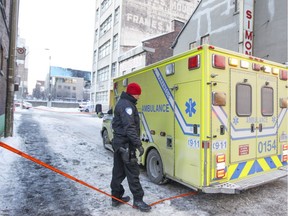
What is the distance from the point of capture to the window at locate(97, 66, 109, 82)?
37756 mm

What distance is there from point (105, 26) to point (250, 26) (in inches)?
1268

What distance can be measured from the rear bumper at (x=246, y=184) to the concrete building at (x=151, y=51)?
2246cm

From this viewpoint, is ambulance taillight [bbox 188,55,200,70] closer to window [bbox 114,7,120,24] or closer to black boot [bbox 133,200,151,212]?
black boot [bbox 133,200,151,212]

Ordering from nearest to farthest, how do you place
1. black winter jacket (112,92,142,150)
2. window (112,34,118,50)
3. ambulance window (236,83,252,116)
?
black winter jacket (112,92,142,150)
ambulance window (236,83,252,116)
window (112,34,118,50)

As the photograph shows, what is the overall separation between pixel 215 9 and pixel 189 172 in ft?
46.6

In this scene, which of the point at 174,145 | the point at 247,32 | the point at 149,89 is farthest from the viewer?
the point at 247,32

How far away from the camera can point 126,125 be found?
375 centimetres

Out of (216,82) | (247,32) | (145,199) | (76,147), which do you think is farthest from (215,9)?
(145,199)

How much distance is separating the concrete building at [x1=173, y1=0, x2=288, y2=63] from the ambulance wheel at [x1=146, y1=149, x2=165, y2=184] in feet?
28.5

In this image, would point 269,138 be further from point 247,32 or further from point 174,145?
point 247,32

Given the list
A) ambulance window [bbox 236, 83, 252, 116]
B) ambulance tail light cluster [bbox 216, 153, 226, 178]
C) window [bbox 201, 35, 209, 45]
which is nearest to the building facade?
ambulance tail light cluster [bbox 216, 153, 226, 178]

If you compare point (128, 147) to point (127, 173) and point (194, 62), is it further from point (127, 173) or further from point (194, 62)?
point (194, 62)

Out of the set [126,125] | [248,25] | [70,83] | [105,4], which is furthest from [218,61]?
[70,83]

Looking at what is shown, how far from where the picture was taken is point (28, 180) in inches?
202
